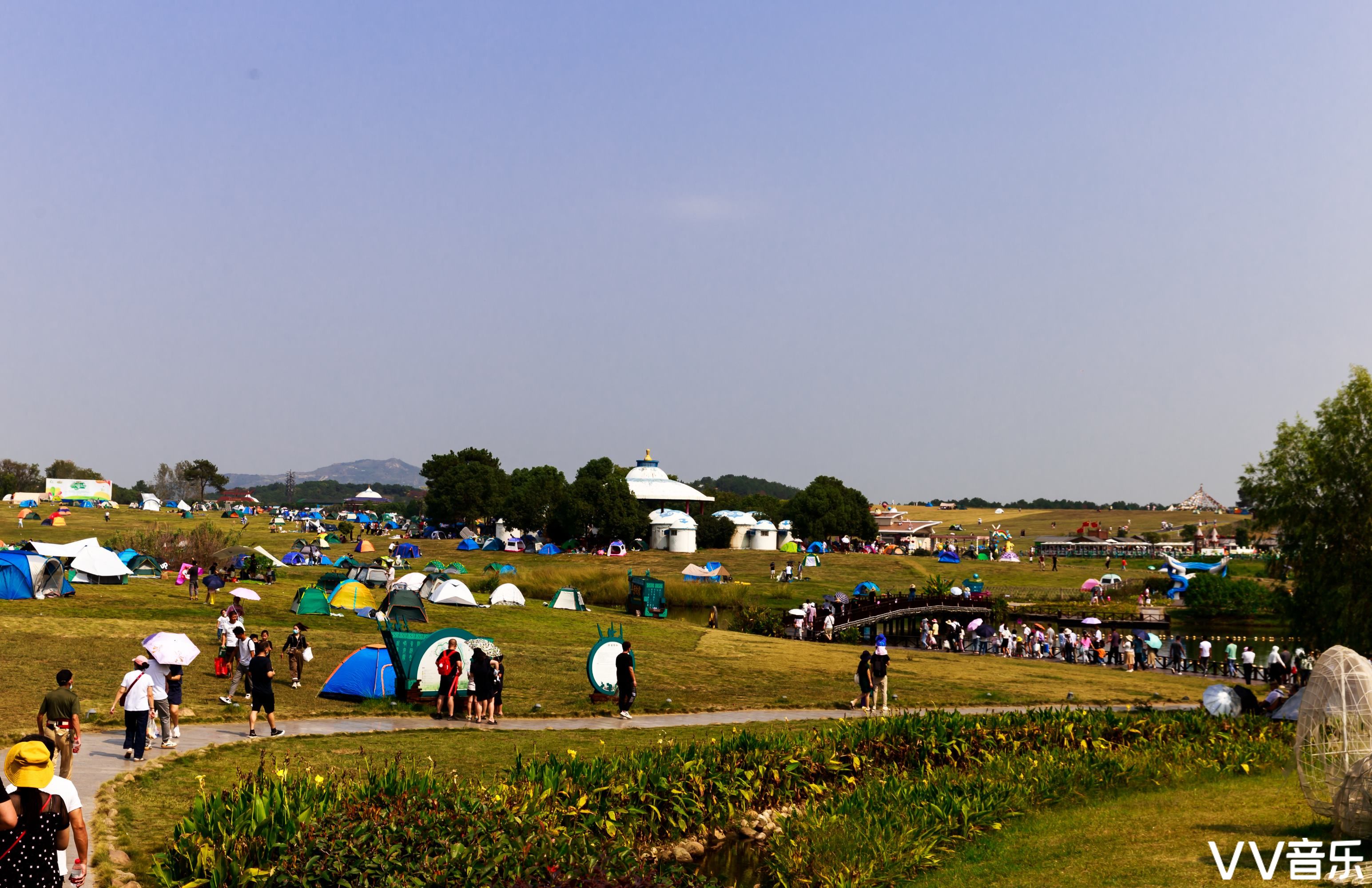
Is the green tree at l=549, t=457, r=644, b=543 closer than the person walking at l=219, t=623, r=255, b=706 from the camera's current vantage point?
No

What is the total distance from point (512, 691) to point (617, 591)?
117 ft

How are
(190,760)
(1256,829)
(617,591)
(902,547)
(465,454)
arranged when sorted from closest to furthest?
(1256,829)
(190,760)
(617,591)
(902,547)
(465,454)

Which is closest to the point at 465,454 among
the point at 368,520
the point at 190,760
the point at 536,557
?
the point at 368,520

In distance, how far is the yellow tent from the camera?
127 feet

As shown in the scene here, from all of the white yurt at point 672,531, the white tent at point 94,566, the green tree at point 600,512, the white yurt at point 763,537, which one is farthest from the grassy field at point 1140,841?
the white yurt at point 763,537

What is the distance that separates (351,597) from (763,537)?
62.3 m

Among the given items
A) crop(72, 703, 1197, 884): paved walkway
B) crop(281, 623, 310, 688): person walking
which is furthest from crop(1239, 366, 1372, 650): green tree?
crop(281, 623, 310, 688): person walking

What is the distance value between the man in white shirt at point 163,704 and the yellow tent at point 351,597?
2288cm

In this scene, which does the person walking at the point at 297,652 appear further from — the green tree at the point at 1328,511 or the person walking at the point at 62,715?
the green tree at the point at 1328,511

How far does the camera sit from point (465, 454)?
12750 cm

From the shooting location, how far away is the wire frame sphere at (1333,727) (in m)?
11.0

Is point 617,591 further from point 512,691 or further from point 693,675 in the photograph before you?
point 512,691

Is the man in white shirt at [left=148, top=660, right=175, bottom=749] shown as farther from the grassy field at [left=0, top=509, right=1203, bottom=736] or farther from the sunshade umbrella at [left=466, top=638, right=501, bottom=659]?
the sunshade umbrella at [left=466, top=638, right=501, bottom=659]

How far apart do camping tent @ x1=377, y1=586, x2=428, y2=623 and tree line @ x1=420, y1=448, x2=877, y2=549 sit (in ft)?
186
